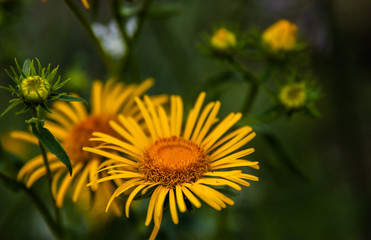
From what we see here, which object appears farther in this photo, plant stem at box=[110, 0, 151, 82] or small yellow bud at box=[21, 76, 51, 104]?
plant stem at box=[110, 0, 151, 82]

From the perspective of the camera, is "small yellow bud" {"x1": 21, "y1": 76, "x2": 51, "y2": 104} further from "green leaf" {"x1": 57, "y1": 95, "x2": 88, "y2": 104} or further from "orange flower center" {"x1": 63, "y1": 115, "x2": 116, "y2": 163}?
"orange flower center" {"x1": 63, "y1": 115, "x2": 116, "y2": 163}

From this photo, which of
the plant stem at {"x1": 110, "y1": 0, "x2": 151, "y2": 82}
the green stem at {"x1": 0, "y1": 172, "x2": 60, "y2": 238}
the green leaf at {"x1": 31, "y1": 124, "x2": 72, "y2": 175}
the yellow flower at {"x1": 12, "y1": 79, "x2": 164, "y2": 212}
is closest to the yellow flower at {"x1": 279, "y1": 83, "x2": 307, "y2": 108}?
the yellow flower at {"x1": 12, "y1": 79, "x2": 164, "y2": 212}

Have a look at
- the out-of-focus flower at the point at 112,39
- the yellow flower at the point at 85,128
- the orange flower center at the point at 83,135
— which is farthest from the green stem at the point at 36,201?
the out-of-focus flower at the point at 112,39

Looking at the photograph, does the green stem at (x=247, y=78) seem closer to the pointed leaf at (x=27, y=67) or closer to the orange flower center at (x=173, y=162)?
the orange flower center at (x=173, y=162)

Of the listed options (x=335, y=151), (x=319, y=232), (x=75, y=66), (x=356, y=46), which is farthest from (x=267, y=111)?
(x=356, y=46)

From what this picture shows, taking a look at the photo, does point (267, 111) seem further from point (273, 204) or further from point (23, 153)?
point (23, 153)

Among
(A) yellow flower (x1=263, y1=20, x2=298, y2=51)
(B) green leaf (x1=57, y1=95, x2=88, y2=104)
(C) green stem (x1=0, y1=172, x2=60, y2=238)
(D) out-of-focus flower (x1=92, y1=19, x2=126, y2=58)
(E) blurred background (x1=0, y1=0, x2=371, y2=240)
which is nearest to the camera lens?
(B) green leaf (x1=57, y1=95, x2=88, y2=104)
